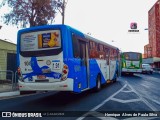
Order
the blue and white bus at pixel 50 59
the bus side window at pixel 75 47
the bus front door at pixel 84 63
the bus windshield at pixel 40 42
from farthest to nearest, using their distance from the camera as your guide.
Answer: the bus front door at pixel 84 63, the bus side window at pixel 75 47, the bus windshield at pixel 40 42, the blue and white bus at pixel 50 59

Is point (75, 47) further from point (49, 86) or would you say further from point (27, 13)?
point (27, 13)

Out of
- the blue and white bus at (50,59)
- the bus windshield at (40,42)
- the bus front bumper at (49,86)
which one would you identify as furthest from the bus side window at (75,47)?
the bus front bumper at (49,86)

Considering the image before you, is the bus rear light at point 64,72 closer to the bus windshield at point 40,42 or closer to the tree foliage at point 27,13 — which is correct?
the bus windshield at point 40,42

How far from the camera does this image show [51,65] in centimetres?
1093

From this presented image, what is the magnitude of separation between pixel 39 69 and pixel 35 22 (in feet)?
65.3

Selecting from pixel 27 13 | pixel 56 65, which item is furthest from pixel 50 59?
pixel 27 13

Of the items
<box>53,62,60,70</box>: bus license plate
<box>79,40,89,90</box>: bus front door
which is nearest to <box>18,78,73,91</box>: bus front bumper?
<box>53,62,60,70</box>: bus license plate

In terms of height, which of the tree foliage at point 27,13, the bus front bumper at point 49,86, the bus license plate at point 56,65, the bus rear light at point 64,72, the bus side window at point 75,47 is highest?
the tree foliage at point 27,13

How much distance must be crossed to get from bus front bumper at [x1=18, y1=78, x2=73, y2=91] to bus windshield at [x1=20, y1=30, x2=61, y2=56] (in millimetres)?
1281

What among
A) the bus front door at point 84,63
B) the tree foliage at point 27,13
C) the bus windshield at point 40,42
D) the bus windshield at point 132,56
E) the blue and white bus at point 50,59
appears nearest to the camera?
the blue and white bus at point 50,59

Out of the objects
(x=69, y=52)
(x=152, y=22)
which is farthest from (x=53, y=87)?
(x=152, y=22)

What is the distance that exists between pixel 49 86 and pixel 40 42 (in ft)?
6.24

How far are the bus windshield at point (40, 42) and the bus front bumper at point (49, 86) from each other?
128cm

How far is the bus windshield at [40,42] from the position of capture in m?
11.1
